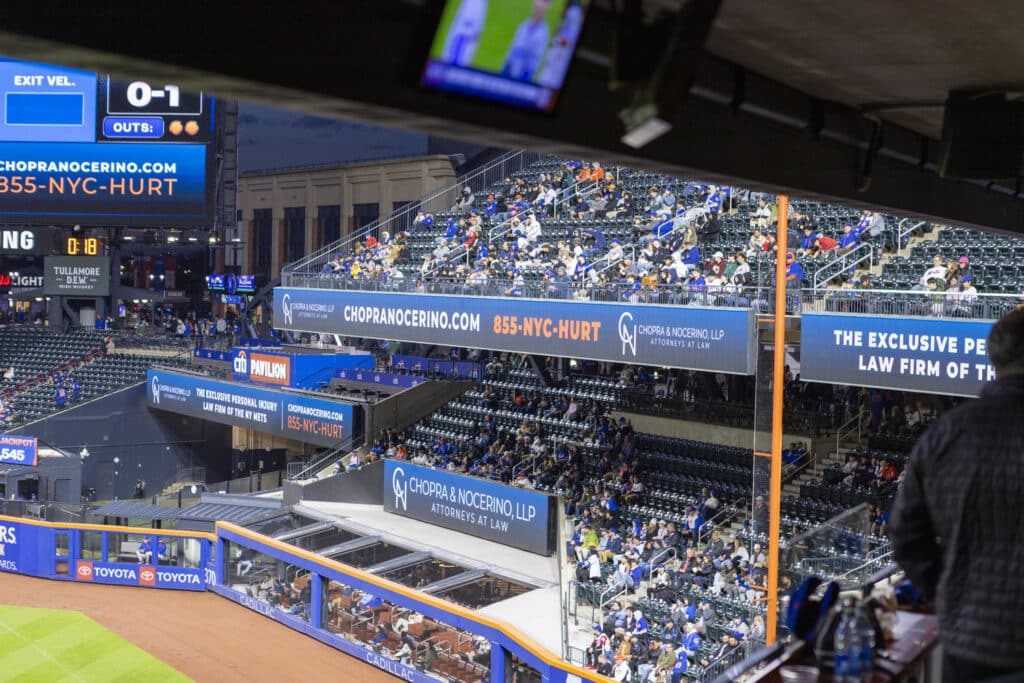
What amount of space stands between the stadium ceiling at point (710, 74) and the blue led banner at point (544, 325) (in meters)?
8.08

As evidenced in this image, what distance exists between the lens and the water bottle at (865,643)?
3.41 meters

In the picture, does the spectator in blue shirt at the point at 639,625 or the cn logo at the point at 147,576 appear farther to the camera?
the cn logo at the point at 147,576

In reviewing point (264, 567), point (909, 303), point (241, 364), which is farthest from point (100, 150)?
point (909, 303)

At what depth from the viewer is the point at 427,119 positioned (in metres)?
3.44

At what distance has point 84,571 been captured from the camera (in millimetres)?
23047

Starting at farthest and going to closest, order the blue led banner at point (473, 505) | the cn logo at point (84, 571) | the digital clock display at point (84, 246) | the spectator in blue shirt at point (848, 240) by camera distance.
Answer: the digital clock display at point (84, 246) → the cn logo at point (84, 571) → the blue led banner at point (473, 505) → the spectator in blue shirt at point (848, 240)

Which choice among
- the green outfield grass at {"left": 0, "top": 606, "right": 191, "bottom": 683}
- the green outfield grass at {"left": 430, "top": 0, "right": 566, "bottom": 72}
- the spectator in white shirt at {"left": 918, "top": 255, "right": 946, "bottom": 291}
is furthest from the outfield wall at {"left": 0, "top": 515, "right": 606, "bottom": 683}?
the green outfield grass at {"left": 430, "top": 0, "right": 566, "bottom": 72}

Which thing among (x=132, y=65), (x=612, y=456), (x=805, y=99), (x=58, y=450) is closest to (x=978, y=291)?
(x=612, y=456)

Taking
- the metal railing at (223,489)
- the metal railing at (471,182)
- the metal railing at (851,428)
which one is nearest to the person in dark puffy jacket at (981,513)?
the metal railing at (851,428)

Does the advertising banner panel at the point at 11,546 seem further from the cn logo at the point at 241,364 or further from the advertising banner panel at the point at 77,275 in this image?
the advertising banner panel at the point at 77,275

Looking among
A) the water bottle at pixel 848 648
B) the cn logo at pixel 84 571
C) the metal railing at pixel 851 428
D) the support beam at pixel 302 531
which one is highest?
the water bottle at pixel 848 648

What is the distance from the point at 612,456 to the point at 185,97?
57.8 feet

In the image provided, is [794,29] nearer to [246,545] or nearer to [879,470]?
[879,470]

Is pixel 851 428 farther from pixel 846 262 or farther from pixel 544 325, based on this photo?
pixel 544 325
